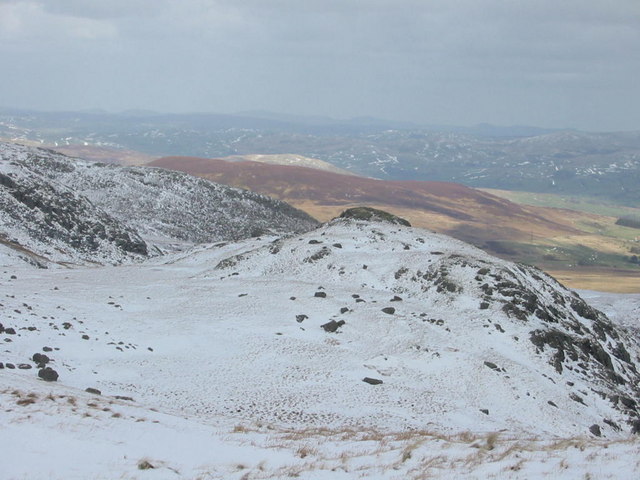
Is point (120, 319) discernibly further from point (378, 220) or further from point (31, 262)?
point (378, 220)

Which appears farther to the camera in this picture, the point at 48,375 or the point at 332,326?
the point at 332,326

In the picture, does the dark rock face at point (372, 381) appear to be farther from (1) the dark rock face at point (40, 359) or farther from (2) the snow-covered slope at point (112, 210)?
(2) the snow-covered slope at point (112, 210)

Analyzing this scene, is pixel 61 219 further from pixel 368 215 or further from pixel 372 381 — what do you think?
pixel 372 381

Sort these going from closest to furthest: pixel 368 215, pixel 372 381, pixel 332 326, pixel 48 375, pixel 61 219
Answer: pixel 48 375, pixel 372 381, pixel 332 326, pixel 368 215, pixel 61 219

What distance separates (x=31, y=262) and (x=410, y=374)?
40.2m

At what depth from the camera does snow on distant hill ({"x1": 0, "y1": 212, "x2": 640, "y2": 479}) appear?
15891mm

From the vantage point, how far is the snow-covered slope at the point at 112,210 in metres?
69.2

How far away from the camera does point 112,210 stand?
338 feet

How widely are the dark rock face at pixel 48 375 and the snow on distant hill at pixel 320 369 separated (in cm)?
43

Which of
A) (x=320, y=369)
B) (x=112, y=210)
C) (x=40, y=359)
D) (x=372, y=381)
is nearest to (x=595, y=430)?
(x=372, y=381)

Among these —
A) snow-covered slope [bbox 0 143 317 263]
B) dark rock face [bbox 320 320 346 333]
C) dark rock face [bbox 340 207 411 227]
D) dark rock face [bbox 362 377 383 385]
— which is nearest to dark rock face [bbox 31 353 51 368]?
dark rock face [bbox 362 377 383 385]

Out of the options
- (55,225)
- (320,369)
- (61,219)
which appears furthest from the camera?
(61,219)

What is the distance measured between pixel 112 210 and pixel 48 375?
8501 centimetres

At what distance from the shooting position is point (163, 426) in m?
18.5
